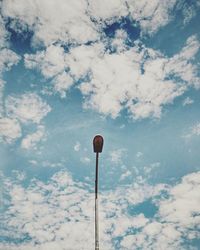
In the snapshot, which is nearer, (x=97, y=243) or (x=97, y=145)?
(x=97, y=243)

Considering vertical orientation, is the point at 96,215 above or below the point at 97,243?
above

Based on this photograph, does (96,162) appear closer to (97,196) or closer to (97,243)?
(97,196)

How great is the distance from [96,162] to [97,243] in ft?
9.57

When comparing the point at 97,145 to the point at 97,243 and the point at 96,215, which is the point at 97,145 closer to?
the point at 96,215

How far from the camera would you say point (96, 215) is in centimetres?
1313

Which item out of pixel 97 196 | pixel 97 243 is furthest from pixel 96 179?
pixel 97 243

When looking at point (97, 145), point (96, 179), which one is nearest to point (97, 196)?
point (96, 179)

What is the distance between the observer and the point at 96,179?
13.6 metres

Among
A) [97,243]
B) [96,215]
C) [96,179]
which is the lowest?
[97,243]

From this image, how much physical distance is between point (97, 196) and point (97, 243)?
1880 mm

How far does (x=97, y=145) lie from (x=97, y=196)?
6.10ft

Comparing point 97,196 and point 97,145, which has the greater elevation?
point 97,145

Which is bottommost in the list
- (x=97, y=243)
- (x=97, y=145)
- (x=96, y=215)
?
(x=97, y=243)

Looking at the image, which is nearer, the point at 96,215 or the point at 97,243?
the point at 97,243
